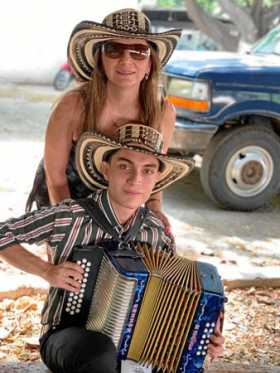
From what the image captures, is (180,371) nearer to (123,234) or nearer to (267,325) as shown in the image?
(123,234)

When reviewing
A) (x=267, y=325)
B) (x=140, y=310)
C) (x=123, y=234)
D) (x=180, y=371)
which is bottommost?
(x=267, y=325)

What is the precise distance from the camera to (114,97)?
329cm

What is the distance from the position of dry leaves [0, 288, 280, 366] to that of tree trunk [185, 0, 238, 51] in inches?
357

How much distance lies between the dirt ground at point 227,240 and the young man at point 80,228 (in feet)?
4.49

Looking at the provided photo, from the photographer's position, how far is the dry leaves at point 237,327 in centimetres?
388

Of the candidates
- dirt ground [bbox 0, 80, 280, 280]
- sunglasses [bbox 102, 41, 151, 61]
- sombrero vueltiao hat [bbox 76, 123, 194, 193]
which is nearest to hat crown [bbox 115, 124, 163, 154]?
sombrero vueltiao hat [bbox 76, 123, 194, 193]

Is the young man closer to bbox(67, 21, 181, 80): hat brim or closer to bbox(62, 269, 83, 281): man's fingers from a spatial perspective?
bbox(62, 269, 83, 281): man's fingers

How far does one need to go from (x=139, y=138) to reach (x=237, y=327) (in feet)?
6.27

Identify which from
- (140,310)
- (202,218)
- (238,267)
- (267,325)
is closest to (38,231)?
(140,310)

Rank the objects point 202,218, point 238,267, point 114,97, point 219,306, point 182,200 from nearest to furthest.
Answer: point 219,306 → point 114,97 → point 238,267 → point 202,218 → point 182,200

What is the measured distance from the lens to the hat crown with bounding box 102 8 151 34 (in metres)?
3.13

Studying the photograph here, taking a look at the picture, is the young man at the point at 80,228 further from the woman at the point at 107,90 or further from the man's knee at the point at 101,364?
the woman at the point at 107,90

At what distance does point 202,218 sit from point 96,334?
3945 millimetres

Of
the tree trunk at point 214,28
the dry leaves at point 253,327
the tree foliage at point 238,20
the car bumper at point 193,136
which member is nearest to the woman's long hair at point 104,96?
the dry leaves at point 253,327
